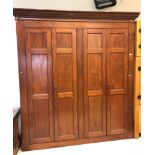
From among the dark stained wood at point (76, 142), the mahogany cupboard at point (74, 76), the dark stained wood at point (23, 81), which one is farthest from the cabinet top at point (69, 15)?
the dark stained wood at point (76, 142)

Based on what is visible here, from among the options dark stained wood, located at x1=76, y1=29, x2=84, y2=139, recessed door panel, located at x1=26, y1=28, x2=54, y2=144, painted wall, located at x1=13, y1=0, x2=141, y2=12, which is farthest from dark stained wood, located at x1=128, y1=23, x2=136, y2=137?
recessed door panel, located at x1=26, y1=28, x2=54, y2=144

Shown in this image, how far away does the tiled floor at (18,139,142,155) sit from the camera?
265 centimetres

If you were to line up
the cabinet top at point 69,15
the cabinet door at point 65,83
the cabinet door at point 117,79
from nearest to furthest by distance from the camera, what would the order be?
the cabinet top at point 69,15 → the cabinet door at point 65,83 → the cabinet door at point 117,79

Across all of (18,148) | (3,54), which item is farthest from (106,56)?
(3,54)

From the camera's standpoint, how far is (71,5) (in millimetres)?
3107

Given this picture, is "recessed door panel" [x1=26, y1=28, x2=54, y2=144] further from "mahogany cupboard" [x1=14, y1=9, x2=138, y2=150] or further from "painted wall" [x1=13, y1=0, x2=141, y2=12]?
"painted wall" [x1=13, y1=0, x2=141, y2=12]

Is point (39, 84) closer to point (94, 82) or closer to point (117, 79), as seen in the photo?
point (94, 82)

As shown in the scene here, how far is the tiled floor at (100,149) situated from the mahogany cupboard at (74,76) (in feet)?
0.26

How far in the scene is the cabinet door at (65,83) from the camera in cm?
271

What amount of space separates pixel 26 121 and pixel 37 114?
18cm

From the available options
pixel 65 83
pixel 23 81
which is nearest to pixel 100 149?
pixel 65 83

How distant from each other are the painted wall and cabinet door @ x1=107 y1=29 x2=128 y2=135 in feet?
2.21

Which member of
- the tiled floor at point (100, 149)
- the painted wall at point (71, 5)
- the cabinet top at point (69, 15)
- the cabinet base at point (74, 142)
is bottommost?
the tiled floor at point (100, 149)

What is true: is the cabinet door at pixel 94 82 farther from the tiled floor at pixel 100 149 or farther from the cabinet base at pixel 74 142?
the tiled floor at pixel 100 149
